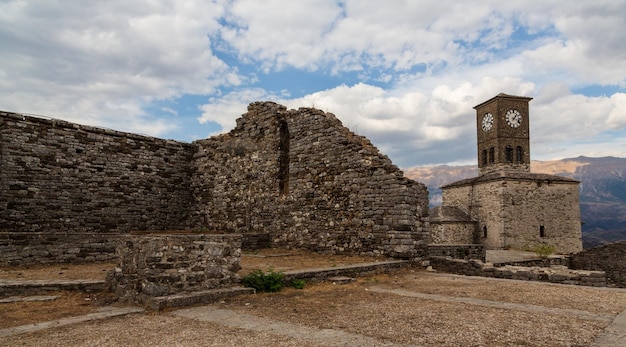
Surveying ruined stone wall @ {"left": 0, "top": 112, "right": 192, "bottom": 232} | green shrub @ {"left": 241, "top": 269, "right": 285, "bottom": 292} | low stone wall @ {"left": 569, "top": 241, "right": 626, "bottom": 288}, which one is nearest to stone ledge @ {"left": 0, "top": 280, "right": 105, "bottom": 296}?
green shrub @ {"left": 241, "top": 269, "right": 285, "bottom": 292}

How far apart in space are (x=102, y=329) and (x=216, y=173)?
13.0 meters

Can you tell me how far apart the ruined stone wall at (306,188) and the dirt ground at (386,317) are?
3.46 metres

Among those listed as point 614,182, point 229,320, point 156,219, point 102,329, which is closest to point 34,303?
point 102,329

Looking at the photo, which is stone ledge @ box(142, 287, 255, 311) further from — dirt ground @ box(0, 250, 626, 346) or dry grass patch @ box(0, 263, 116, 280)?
dry grass patch @ box(0, 263, 116, 280)

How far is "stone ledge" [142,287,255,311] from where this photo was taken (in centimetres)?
640

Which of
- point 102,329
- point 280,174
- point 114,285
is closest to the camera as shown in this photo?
point 102,329

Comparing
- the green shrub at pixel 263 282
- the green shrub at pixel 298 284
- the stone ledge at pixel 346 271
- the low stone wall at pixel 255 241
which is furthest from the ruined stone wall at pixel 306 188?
the green shrub at pixel 263 282

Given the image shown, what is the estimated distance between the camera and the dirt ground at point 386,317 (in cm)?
469

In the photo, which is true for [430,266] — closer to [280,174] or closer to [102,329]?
[280,174]

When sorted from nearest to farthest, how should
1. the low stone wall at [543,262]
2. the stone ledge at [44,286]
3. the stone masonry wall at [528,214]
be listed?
1. the stone ledge at [44,286]
2. the low stone wall at [543,262]
3. the stone masonry wall at [528,214]

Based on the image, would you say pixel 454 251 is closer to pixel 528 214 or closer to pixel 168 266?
pixel 168 266

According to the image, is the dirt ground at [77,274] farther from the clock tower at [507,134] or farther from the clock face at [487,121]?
the clock face at [487,121]

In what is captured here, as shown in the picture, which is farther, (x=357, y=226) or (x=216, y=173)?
(x=216, y=173)

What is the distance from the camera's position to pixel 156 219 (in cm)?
1772
